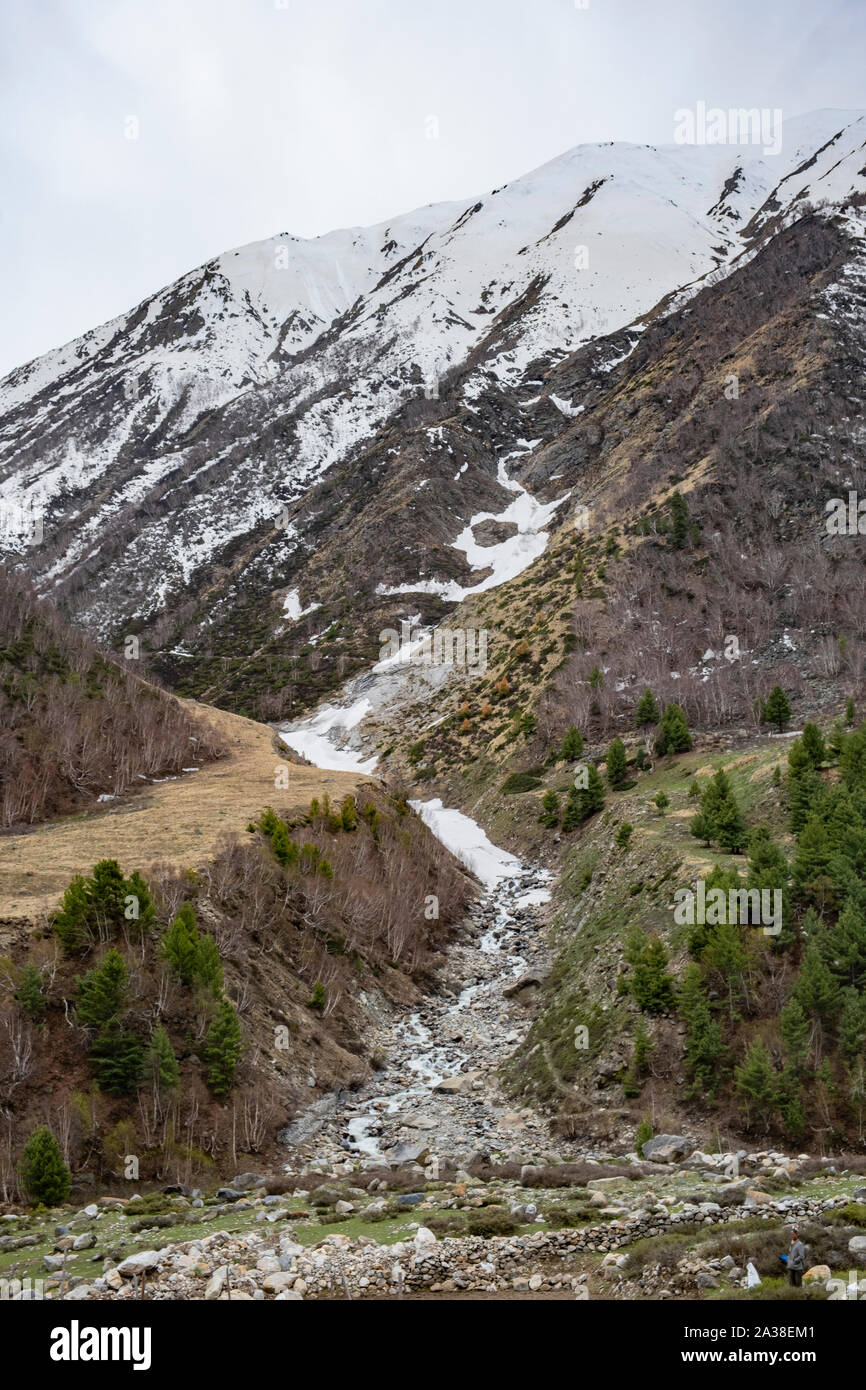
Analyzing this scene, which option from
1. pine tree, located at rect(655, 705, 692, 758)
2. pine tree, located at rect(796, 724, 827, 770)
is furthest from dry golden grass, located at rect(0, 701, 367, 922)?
pine tree, located at rect(796, 724, 827, 770)

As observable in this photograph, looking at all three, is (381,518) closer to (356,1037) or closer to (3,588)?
(3,588)

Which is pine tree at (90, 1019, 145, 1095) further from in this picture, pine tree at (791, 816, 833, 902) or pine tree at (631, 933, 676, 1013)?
pine tree at (791, 816, 833, 902)

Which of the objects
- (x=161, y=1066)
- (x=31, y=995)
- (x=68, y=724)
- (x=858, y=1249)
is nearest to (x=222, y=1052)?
(x=161, y=1066)

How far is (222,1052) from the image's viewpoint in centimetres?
2073

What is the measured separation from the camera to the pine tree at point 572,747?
58812 millimetres

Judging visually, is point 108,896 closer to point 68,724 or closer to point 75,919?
point 75,919

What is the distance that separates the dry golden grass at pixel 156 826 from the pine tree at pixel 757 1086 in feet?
60.4

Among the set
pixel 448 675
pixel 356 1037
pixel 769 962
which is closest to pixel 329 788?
pixel 356 1037

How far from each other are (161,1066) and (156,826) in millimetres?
15564

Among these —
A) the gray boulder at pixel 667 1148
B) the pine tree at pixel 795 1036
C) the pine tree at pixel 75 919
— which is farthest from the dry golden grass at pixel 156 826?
the pine tree at pixel 795 1036

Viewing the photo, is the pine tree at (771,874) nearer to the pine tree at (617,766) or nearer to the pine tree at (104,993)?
the pine tree at (104,993)

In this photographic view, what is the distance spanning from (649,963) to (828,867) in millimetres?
5857

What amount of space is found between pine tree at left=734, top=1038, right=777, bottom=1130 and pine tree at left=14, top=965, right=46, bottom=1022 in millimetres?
16861
